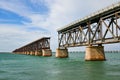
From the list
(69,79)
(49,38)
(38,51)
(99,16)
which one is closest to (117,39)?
(99,16)

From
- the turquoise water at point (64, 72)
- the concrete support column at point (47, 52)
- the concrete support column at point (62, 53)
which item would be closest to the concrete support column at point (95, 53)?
the turquoise water at point (64, 72)

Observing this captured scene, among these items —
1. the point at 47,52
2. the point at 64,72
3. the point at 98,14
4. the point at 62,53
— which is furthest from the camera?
the point at 47,52

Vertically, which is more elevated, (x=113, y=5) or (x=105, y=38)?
A: (x=113, y=5)

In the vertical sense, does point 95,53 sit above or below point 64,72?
above

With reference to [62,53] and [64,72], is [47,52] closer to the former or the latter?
[62,53]

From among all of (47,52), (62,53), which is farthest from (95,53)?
(47,52)

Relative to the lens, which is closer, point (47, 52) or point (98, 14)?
point (98, 14)

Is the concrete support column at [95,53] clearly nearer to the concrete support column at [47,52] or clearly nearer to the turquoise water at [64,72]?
the turquoise water at [64,72]

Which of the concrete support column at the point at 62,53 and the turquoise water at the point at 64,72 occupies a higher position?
the concrete support column at the point at 62,53

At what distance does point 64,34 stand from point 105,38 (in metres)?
41.5

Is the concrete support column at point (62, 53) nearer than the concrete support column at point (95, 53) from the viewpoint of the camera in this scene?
No

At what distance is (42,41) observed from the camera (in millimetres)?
150875

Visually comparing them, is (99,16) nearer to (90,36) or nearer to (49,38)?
(90,36)

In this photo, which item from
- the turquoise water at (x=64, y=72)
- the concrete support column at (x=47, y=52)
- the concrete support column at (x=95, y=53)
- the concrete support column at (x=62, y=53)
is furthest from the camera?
the concrete support column at (x=47, y=52)
